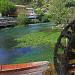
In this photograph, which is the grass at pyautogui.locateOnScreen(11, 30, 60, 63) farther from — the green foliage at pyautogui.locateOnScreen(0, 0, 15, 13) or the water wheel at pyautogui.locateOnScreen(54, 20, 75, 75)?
the green foliage at pyautogui.locateOnScreen(0, 0, 15, 13)

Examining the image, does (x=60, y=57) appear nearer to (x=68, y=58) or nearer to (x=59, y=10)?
(x=68, y=58)

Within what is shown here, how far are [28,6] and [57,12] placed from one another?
38351 millimetres

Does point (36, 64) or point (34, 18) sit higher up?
point (36, 64)

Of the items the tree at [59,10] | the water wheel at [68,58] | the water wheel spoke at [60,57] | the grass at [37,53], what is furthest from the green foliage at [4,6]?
the water wheel at [68,58]

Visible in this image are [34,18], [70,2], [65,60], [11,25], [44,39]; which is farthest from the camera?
[34,18]

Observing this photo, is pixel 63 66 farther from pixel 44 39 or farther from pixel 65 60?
pixel 44 39

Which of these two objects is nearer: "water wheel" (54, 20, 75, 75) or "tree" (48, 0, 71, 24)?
"water wheel" (54, 20, 75, 75)

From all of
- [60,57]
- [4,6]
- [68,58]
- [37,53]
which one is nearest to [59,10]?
[37,53]

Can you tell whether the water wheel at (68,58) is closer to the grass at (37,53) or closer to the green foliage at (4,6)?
the grass at (37,53)

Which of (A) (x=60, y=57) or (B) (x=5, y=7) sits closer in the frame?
(A) (x=60, y=57)

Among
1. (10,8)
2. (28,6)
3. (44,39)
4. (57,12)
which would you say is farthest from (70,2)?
(28,6)

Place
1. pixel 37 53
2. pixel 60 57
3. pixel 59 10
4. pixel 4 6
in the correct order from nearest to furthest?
pixel 60 57 → pixel 37 53 → pixel 59 10 → pixel 4 6

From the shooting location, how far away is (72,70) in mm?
12773

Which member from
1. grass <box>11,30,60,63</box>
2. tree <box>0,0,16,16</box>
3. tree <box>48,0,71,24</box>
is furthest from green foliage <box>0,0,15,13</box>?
grass <box>11,30,60,63</box>
